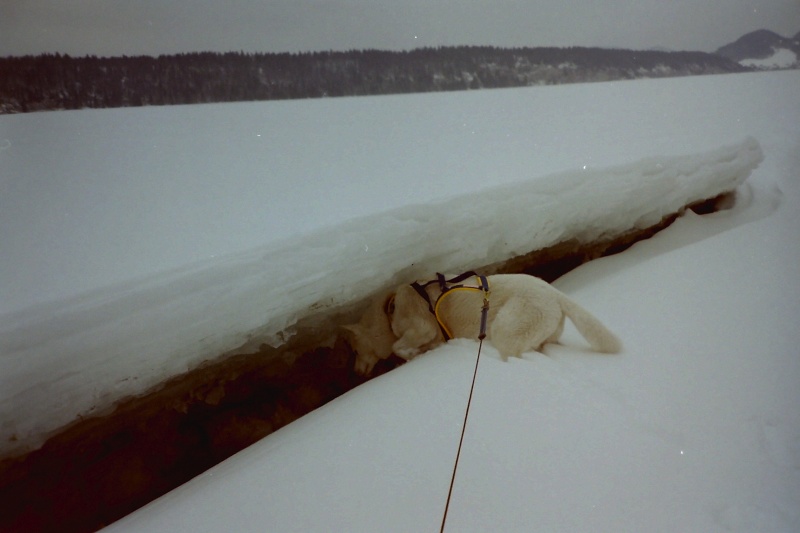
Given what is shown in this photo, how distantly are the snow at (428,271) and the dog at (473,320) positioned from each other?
132 millimetres

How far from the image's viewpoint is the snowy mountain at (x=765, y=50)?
2195 mm

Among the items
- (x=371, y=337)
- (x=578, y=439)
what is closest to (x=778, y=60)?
(x=578, y=439)

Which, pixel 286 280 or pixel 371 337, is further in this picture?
pixel 371 337

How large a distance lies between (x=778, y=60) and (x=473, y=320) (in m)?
2.49

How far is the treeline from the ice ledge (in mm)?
1208

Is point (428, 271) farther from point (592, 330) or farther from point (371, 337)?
point (592, 330)

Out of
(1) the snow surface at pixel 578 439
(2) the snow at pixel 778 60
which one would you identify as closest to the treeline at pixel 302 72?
(2) the snow at pixel 778 60

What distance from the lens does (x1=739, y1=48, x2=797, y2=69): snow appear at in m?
2.22

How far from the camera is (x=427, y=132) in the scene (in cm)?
308

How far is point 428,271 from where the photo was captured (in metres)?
2.65

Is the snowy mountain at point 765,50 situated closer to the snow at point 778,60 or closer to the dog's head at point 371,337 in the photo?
the snow at point 778,60

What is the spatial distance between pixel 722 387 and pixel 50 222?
3260 millimetres

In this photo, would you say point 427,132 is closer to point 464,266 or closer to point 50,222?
point 464,266

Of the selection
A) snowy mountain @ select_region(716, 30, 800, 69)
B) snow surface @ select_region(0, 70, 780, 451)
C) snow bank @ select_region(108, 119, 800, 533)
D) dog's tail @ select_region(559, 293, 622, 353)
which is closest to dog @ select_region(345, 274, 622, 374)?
dog's tail @ select_region(559, 293, 622, 353)
